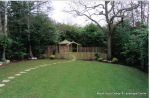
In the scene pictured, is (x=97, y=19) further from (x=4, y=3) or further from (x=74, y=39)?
(x=4, y=3)

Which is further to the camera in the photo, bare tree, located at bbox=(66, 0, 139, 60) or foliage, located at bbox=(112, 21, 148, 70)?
bare tree, located at bbox=(66, 0, 139, 60)

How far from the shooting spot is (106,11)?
1634 centimetres

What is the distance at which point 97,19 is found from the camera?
57.5 feet

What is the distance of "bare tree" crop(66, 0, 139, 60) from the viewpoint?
1608cm

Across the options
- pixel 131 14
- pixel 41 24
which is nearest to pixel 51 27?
pixel 41 24

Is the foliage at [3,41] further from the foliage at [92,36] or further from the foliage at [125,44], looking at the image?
the foliage at [92,36]

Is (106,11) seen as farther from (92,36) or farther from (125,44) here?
(125,44)

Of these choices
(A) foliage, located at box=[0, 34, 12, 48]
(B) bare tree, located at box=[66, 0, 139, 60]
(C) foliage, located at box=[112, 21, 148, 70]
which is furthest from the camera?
(B) bare tree, located at box=[66, 0, 139, 60]

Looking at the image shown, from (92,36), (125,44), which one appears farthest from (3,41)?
(92,36)

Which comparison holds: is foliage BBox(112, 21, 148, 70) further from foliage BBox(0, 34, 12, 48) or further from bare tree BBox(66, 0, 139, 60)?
foliage BBox(0, 34, 12, 48)

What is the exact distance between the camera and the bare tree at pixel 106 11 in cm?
1608

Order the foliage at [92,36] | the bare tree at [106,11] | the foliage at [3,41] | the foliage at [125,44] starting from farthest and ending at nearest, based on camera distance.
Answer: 1. the foliage at [92,36]
2. the bare tree at [106,11]
3. the foliage at [125,44]
4. the foliage at [3,41]

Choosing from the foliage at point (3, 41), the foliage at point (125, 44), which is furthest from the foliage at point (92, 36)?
the foliage at point (3, 41)

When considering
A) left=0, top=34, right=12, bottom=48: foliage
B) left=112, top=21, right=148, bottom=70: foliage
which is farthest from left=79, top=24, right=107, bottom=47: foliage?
left=0, top=34, right=12, bottom=48: foliage
